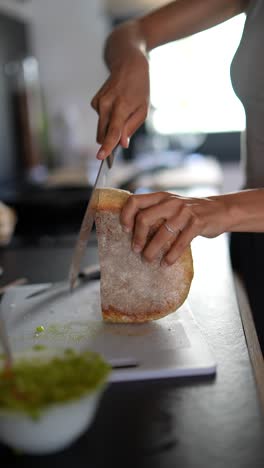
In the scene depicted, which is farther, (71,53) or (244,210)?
(71,53)

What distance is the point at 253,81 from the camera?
100 cm

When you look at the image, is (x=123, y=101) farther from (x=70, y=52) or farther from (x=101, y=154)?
(x=70, y=52)

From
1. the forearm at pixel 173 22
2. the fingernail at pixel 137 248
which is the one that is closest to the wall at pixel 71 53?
the forearm at pixel 173 22

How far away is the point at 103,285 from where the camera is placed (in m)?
0.90

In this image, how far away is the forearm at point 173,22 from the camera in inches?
46.9

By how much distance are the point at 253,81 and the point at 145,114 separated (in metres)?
0.20

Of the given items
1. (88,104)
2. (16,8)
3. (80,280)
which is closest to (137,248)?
(80,280)

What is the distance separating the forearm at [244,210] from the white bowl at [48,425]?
36cm

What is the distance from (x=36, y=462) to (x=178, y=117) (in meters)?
3.85

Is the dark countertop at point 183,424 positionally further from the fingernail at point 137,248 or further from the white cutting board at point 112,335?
the fingernail at point 137,248

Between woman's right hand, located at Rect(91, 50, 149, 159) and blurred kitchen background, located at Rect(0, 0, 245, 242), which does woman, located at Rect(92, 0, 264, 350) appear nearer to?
woman's right hand, located at Rect(91, 50, 149, 159)

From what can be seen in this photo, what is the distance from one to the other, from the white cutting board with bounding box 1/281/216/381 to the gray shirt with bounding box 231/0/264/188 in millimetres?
323

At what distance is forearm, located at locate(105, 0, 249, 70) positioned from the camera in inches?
46.9

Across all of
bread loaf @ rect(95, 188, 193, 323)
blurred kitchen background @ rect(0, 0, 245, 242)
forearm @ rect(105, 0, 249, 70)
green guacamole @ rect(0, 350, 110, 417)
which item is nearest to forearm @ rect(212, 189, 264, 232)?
bread loaf @ rect(95, 188, 193, 323)
